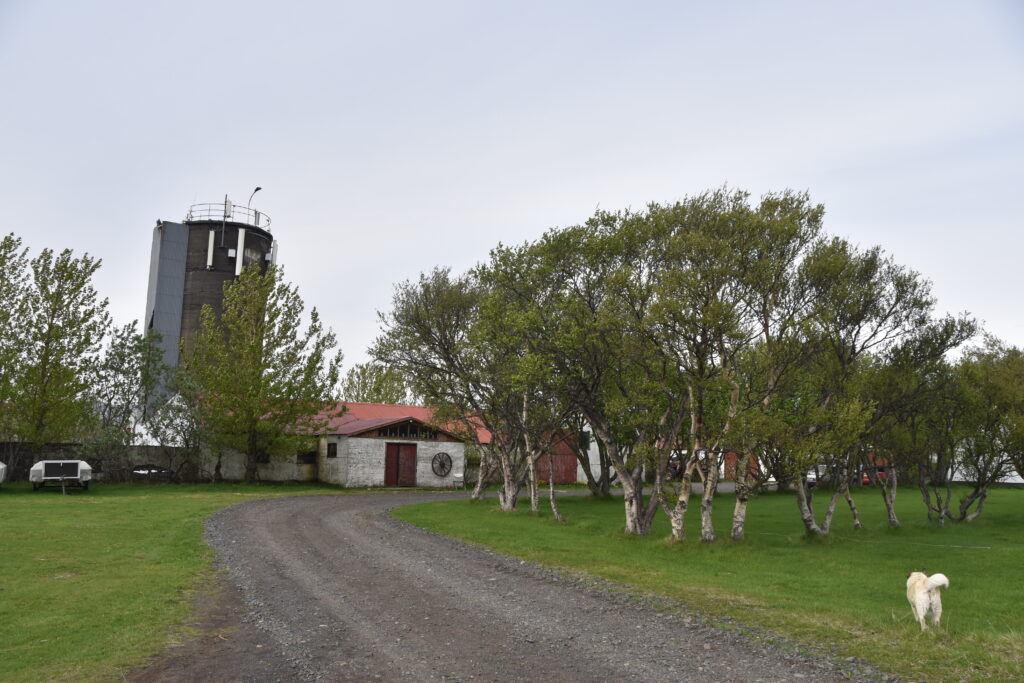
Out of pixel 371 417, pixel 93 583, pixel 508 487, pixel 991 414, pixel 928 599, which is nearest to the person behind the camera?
pixel 928 599

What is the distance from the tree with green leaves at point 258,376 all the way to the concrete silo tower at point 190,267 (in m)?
15.5

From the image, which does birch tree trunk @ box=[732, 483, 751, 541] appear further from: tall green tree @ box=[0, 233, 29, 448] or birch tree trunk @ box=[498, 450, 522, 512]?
tall green tree @ box=[0, 233, 29, 448]

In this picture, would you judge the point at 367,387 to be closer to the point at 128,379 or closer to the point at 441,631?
the point at 128,379

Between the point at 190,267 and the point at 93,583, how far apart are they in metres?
56.1

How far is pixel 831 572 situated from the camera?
17.9 meters

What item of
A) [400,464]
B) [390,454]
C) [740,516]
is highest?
[390,454]

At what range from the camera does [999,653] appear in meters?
10.1

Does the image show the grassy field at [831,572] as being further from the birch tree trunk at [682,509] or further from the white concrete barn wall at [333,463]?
the white concrete barn wall at [333,463]

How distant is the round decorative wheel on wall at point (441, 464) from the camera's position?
52781 mm

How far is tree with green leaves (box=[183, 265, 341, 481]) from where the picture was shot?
47.1 meters

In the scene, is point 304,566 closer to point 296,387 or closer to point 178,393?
point 296,387

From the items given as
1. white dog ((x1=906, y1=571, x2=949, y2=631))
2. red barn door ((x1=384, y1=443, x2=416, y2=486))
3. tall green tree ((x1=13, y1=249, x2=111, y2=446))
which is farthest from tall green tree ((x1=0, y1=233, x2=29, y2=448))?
white dog ((x1=906, y1=571, x2=949, y2=631))

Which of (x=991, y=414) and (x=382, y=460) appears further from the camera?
(x=382, y=460)

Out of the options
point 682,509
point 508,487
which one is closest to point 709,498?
point 682,509
